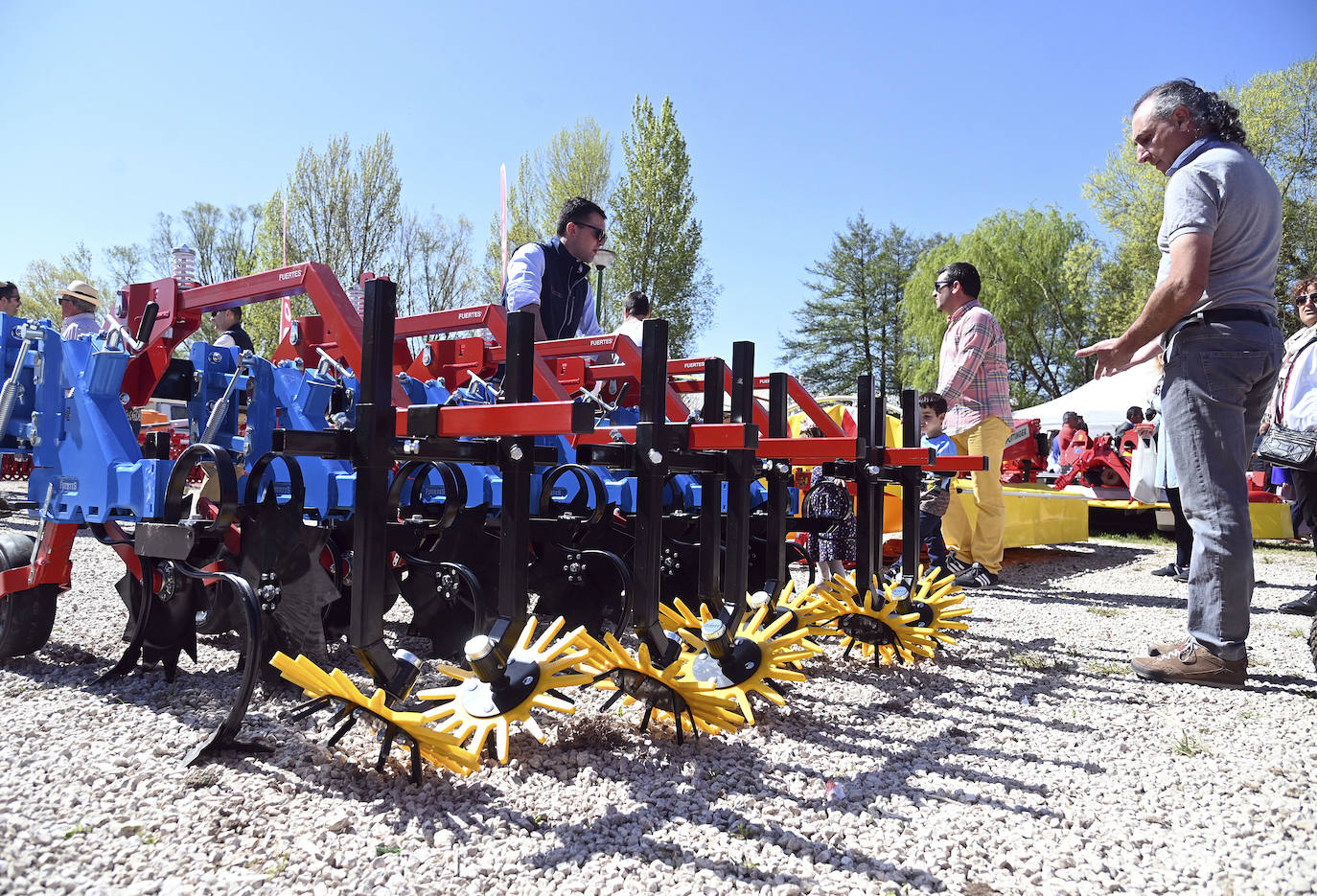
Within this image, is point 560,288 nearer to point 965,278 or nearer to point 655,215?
point 965,278

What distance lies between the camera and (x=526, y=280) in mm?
4539

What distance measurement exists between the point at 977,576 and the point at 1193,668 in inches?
102

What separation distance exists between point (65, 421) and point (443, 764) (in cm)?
204

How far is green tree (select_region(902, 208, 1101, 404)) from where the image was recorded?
29.0 metres

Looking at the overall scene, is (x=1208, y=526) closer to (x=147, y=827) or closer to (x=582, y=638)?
(x=582, y=638)

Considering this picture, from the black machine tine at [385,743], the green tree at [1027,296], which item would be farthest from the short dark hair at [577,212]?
the green tree at [1027,296]

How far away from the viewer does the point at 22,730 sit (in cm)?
235

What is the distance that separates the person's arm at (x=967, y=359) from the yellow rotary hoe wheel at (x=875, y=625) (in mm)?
2142

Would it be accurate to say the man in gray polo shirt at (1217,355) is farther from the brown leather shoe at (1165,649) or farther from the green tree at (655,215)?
the green tree at (655,215)

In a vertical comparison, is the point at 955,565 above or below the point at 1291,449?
below

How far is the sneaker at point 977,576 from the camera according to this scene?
5.57 m

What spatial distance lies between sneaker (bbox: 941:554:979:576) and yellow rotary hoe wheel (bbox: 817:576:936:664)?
2.50 metres

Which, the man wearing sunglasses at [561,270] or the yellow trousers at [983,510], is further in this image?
the yellow trousers at [983,510]

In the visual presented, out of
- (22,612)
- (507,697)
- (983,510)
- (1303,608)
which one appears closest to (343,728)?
(507,697)
